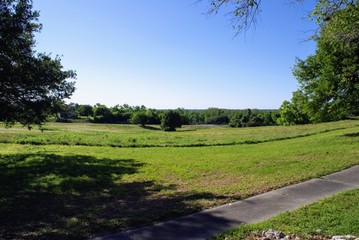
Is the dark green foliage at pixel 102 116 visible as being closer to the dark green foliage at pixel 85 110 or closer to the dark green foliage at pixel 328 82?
the dark green foliage at pixel 85 110

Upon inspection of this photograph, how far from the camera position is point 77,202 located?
6.97 meters

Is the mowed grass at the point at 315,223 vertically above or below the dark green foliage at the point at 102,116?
below

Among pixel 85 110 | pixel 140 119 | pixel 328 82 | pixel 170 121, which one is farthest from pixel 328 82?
pixel 85 110

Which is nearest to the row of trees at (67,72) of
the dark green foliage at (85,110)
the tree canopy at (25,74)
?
the tree canopy at (25,74)

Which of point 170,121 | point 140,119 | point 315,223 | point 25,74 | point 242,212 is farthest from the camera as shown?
point 140,119

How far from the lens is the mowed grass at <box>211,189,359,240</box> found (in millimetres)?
4711

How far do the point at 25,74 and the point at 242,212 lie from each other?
1187 cm

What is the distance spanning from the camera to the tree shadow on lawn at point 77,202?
17.4 ft

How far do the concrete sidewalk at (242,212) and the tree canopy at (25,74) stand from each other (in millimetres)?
11049

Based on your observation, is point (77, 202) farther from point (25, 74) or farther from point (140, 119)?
point (140, 119)

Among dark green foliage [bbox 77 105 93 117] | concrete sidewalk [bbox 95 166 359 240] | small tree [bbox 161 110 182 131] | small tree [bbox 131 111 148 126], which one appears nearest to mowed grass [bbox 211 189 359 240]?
concrete sidewalk [bbox 95 166 359 240]

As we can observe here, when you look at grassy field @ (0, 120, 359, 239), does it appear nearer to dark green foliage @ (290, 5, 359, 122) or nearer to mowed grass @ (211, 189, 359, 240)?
mowed grass @ (211, 189, 359, 240)

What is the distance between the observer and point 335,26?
27.8ft

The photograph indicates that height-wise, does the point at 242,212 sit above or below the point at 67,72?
below
